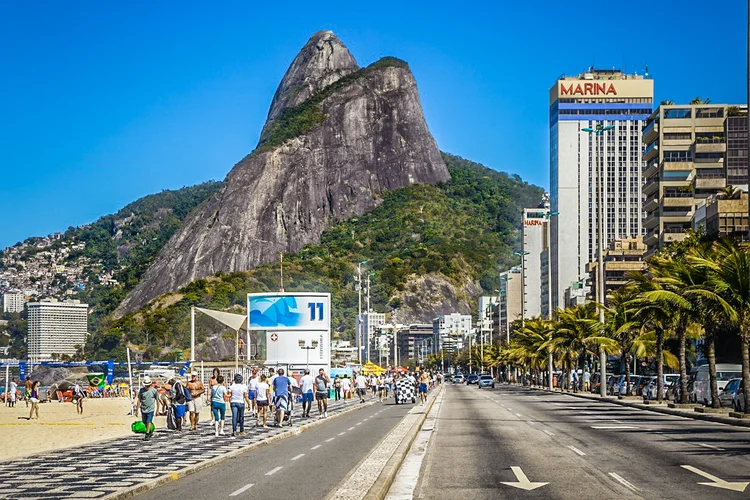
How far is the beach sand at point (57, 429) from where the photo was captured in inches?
1095

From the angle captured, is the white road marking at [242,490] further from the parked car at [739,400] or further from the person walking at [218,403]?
the parked car at [739,400]

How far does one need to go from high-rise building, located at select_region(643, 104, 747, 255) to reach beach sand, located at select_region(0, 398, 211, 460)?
6231 centimetres

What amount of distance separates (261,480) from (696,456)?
8.80 m

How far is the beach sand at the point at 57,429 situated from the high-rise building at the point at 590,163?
13410 centimetres

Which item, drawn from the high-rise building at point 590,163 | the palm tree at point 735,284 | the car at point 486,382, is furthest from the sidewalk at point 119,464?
the high-rise building at point 590,163

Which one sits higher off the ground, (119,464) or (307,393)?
(119,464)

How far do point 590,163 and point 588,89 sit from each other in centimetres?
1658

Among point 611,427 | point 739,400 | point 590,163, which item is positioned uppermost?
point 590,163

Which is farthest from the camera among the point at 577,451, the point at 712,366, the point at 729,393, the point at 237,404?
the point at 729,393

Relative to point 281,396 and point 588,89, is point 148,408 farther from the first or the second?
point 588,89

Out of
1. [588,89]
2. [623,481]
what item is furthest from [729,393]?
[588,89]

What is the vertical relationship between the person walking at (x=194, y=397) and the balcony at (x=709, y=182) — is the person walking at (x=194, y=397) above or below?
below

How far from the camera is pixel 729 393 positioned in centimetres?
4231

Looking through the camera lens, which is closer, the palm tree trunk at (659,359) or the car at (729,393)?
the car at (729,393)
